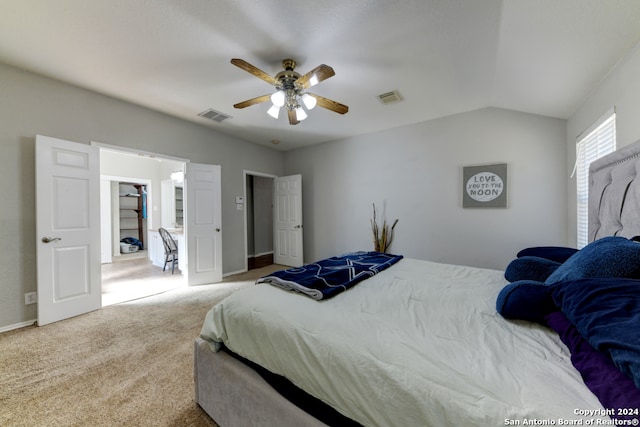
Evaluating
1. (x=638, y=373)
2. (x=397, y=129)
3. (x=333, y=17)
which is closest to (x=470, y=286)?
(x=638, y=373)

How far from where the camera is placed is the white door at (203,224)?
374cm

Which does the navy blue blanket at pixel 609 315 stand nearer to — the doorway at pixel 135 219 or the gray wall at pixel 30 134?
the gray wall at pixel 30 134

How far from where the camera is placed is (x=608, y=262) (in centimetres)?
101

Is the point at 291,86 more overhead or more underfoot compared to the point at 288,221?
more overhead

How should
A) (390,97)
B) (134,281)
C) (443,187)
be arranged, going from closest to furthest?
(390,97) < (443,187) < (134,281)

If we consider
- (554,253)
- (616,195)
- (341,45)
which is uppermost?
(341,45)

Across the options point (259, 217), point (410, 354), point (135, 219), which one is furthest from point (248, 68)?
point (135, 219)

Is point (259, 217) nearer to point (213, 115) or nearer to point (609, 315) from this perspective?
point (213, 115)

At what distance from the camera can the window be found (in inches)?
77.3

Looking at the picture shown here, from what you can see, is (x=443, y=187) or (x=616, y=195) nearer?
(x=616, y=195)

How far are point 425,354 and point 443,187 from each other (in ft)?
10.5

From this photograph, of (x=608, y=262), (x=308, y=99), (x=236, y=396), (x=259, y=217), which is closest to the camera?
(x=608, y=262)

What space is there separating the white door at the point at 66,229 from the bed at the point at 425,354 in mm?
2293

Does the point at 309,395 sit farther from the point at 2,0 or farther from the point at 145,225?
the point at 145,225
